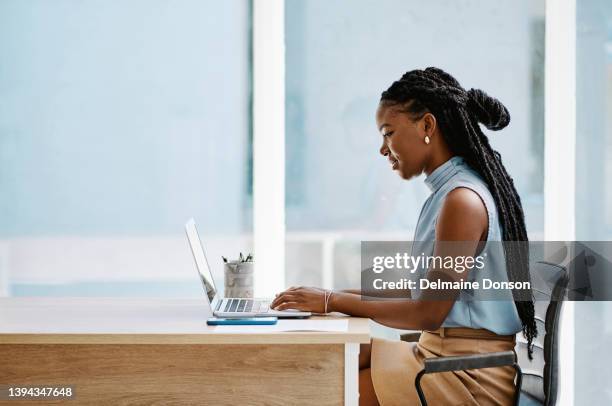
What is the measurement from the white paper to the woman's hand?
0.22 feet

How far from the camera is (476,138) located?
2.25 meters

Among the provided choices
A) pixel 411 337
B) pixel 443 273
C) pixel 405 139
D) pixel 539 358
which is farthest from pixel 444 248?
pixel 411 337

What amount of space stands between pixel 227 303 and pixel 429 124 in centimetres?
79

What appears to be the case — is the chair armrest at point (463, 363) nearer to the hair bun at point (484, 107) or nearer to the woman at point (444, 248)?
the woman at point (444, 248)

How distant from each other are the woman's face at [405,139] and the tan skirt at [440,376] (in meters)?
0.48

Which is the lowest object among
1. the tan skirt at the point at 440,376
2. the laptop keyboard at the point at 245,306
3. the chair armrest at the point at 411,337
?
the tan skirt at the point at 440,376

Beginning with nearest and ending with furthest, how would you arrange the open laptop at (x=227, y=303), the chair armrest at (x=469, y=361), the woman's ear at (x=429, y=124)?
the chair armrest at (x=469, y=361) < the open laptop at (x=227, y=303) < the woman's ear at (x=429, y=124)

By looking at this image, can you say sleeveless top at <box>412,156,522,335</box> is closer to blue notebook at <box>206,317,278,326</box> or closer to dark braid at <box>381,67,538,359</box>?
dark braid at <box>381,67,538,359</box>

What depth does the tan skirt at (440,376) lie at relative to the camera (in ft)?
6.75

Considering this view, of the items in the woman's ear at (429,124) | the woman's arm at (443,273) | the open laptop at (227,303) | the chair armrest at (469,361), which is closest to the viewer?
the chair armrest at (469,361)

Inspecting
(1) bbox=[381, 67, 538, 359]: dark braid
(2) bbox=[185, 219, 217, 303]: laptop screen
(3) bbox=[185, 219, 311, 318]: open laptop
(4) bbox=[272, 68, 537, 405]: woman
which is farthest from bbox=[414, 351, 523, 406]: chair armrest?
(2) bbox=[185, 219, 217, 303]: laptop screen

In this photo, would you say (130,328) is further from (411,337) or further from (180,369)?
(411,337)

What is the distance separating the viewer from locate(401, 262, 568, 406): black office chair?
75.7 inches

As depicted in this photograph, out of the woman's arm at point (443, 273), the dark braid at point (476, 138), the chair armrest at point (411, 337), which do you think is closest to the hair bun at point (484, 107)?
the dark braid at point (476, 138)
